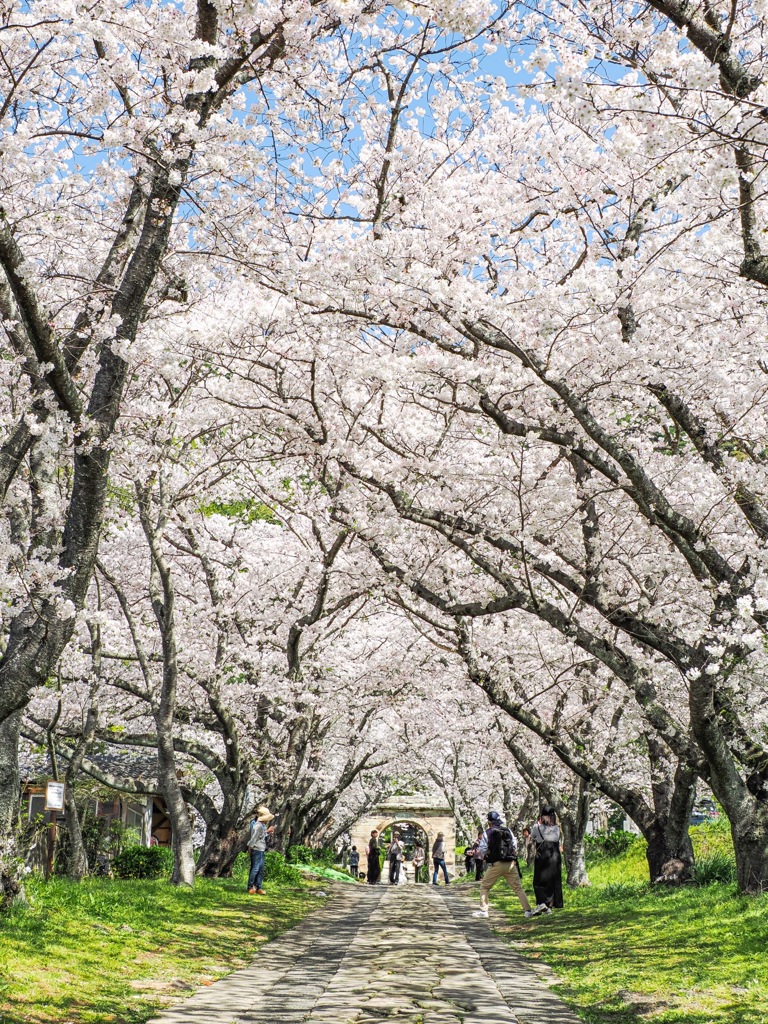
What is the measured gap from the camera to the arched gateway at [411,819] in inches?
1735

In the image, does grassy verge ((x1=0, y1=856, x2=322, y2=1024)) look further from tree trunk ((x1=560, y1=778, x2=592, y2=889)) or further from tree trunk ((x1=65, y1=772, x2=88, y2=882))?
tree trunk ((x1=560, y1=778, x2=592, y2=889))

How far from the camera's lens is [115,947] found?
817 centimetres

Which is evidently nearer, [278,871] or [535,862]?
[535,862]

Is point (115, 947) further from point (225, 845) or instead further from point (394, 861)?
point (394, 861)

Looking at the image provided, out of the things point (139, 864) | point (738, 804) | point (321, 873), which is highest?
point (738, 804)

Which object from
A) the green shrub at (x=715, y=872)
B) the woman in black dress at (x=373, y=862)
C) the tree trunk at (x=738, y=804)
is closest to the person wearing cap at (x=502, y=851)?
the green shrub at (x=715, y=872)

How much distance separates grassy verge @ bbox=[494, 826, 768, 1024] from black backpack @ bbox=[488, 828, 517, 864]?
0.91 meters

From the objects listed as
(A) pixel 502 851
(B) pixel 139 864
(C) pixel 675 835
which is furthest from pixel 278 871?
(C) pixel 675 835

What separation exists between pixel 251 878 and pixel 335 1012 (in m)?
9.20

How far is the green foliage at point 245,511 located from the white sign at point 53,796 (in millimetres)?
10196

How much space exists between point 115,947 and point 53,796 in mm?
2407

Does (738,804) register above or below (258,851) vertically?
above

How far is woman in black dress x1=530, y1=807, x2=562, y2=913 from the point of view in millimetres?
13562

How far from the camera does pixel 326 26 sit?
255 inches
